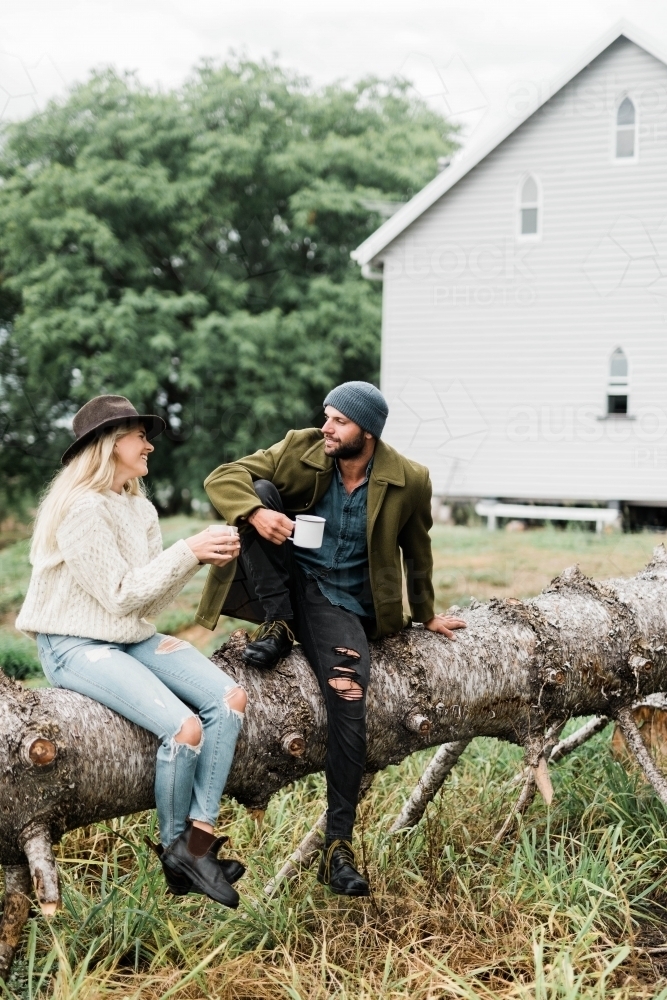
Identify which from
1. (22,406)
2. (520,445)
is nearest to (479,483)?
(520,445)

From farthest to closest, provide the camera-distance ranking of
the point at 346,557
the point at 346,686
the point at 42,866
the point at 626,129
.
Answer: the point at 626,129, the point at 346,557, the point at 346,686, the point at 42,866

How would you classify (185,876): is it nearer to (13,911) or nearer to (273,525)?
(13,911)

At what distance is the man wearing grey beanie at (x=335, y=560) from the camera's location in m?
2.68

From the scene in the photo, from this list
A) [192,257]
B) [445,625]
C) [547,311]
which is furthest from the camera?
[192,257]

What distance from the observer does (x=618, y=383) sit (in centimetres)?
1052

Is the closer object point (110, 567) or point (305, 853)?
point (110, 567)

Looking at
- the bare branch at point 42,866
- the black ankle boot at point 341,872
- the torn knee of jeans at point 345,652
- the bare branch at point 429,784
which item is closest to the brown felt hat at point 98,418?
the torn knee of jeans at point 345,652

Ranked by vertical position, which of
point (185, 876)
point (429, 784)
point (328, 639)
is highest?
point (328, 639)

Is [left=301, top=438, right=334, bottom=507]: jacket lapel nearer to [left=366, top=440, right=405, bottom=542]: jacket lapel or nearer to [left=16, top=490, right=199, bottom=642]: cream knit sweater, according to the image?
[left=366, top=440, right=405, bottom=542]: jacket lapel

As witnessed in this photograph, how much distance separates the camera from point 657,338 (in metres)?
9.95

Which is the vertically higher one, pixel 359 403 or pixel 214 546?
pixel 359 403

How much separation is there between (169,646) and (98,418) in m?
0.63

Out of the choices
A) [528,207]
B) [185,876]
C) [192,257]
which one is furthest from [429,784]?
[192,257]

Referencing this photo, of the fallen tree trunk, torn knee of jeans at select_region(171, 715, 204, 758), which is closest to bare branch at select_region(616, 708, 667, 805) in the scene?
the fallen tree trunk
